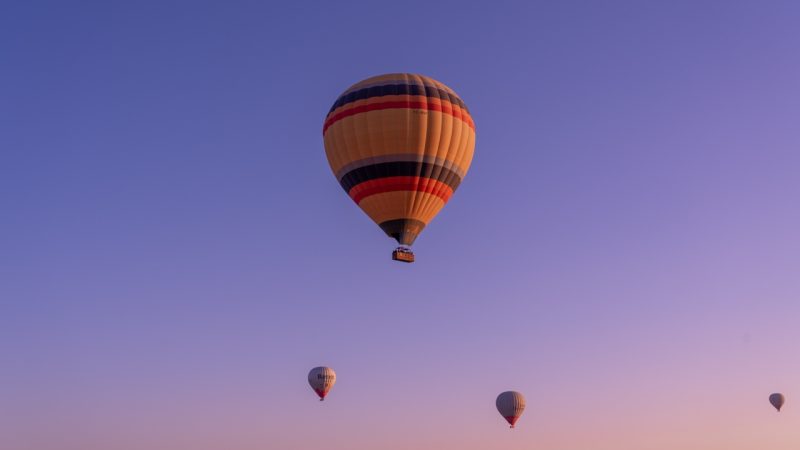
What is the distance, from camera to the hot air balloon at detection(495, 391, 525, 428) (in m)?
83.7

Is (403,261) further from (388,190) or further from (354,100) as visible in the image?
(354,100)

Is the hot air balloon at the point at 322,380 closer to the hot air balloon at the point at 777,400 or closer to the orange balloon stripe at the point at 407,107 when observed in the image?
the orange balloon stripe at the point at 407,107

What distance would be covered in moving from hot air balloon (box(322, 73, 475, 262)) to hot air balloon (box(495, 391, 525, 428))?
36354 mm

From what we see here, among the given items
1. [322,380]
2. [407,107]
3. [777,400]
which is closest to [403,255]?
[407,107]

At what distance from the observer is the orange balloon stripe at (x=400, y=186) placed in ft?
166

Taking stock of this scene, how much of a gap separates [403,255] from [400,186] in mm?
3882

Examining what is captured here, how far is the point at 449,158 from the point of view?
51.7m

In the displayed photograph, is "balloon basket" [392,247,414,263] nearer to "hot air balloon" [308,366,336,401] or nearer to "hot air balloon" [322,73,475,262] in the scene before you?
"hot air balloon" [322,73,475,262]

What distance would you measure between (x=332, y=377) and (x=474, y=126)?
120 feet

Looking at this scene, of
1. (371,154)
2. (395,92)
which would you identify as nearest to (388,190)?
(371,154)

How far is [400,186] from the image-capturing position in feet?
166

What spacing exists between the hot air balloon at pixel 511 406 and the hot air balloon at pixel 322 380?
15.8 metres

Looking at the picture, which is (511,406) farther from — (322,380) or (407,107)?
(407,107)

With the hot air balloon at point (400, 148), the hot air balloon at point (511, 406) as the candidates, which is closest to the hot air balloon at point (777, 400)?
the hot air balloon at point (511, 406)
